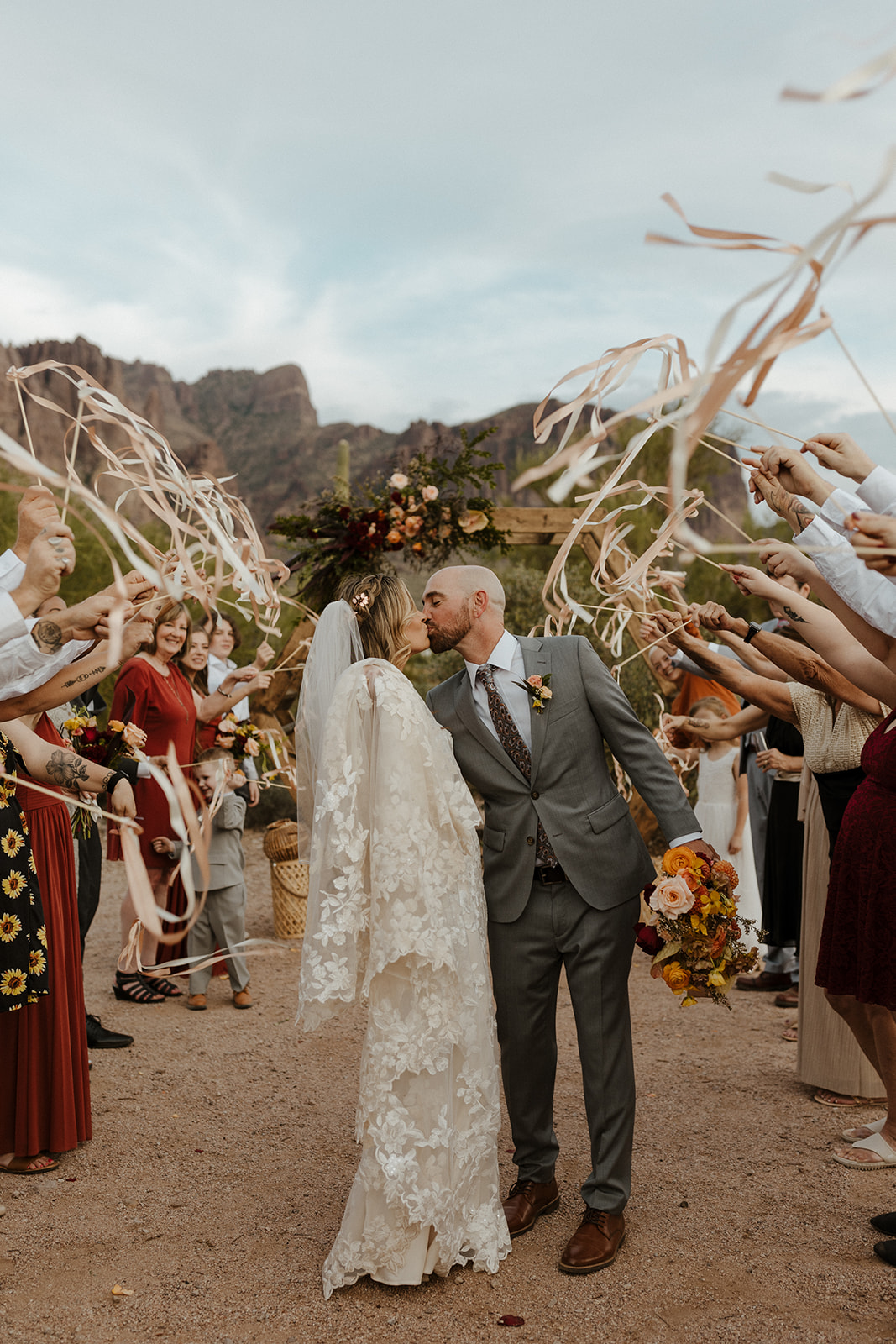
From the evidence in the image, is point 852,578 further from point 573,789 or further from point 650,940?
point 650,940

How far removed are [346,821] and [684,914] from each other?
1.07 meters

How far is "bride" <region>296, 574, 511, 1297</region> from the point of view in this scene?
115 inches

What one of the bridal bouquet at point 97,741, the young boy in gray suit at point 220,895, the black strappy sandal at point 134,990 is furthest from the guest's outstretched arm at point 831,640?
the black strappy sandal at point 134,990

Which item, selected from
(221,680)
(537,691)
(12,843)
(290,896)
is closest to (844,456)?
(537,691)

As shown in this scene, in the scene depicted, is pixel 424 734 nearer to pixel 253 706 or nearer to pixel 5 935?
pixel 5 935

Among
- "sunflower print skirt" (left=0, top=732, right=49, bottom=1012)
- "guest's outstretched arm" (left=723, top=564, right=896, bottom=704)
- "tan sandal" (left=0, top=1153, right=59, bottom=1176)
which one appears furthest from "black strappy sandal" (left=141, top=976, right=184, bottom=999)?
"guest's outstretched arm" (left=723, top=564, right=896, bottom=704)

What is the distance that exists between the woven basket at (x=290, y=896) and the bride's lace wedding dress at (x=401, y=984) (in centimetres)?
471

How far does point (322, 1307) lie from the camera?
2906mm

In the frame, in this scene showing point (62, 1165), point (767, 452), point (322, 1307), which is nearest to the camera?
point (767, 452)

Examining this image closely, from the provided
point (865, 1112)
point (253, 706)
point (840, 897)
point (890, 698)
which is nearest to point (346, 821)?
point (890, 698)

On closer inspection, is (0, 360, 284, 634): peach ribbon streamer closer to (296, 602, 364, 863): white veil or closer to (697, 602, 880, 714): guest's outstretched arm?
(296, 602, 364, 863): white veil

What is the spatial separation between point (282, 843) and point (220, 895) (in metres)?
→ 1.88

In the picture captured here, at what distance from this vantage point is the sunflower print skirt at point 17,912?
3.50 meters

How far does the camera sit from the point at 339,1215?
11.5 feet
